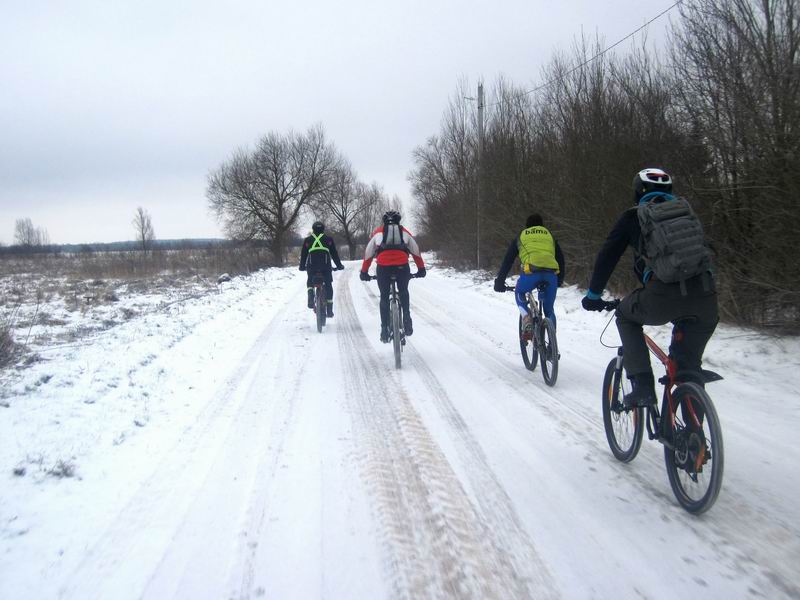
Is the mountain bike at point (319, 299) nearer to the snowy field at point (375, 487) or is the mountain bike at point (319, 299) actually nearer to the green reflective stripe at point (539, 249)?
the snowy field at point (375, 487)

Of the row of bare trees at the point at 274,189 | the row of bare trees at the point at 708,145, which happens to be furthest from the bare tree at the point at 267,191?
the row of bare trees at the point at 708,145

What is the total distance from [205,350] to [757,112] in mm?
8194

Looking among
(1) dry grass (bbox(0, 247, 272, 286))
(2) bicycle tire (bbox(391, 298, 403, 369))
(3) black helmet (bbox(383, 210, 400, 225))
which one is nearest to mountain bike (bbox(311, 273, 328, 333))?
(2) bicycle tire (bbox(391, 298, 403, 369))

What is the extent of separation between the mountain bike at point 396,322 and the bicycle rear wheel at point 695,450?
12.5 feet

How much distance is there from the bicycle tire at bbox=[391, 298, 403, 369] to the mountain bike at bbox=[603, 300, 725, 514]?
338 centimetres

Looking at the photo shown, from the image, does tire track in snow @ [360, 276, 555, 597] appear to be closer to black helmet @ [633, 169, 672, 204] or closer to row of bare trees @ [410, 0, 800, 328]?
black helmet @ [633, 169, 672, 204]

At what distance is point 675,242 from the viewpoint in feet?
9.02

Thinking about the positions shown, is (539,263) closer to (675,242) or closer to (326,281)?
(675,242)

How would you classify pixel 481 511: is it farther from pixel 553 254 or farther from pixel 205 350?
pixel 205 350

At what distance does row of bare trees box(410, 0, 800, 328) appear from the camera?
6324 millimetres

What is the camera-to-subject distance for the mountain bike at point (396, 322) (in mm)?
6531

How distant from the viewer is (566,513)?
2.97 meters

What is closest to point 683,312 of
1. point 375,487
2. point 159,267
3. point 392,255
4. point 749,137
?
point 375,487

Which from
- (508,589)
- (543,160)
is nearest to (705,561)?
(508,589)
